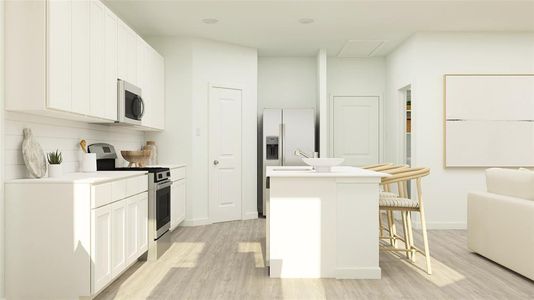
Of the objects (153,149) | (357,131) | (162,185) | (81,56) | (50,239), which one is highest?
(81,56)

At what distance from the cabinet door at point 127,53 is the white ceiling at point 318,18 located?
1.49 ft

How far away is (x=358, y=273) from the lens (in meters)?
3.37

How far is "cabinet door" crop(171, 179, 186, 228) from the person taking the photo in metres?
4.97

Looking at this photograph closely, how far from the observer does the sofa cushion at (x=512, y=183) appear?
351 centimetres

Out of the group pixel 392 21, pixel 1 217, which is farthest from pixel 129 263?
pixel 392 21

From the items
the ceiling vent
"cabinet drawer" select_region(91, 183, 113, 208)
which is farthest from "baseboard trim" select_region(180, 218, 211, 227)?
the ceiling vent

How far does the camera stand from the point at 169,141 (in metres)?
5.80

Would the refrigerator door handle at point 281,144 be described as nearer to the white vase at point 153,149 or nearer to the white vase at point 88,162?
the white vase at point 153,149

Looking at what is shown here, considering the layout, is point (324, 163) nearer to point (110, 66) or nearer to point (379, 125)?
point (110, 66)

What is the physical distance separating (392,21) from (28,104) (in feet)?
13.6

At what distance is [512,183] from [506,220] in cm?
34

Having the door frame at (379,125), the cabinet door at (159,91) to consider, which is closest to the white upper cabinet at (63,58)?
the cabinet door at (159,91)

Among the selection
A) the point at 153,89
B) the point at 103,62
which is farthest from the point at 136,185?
the point at 153,89

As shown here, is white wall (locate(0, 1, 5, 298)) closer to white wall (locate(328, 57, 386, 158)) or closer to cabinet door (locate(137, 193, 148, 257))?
cabinet door (locate(137, 193, 148, 257))
